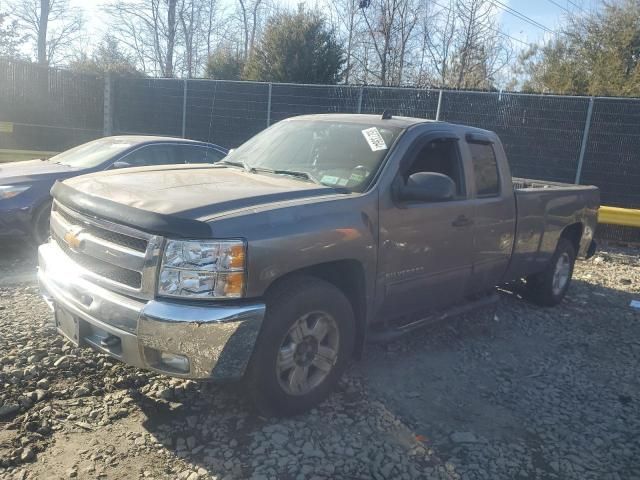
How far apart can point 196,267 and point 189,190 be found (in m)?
0.72

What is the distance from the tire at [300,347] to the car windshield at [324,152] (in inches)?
33.0

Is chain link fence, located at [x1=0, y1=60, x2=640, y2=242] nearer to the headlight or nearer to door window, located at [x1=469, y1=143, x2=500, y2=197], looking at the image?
door window, located at [x1=469, y1=143, x2=500, y2=197]

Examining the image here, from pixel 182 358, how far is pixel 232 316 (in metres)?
0.35

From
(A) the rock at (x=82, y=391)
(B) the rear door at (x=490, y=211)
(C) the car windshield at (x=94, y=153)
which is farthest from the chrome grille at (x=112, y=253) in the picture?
(C) the car windshield at (x=94, y=153)

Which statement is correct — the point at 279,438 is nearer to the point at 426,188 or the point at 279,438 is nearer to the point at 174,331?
the point at 174,331

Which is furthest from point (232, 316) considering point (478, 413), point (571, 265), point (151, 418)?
point (571, 265)

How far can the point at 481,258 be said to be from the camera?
478cm

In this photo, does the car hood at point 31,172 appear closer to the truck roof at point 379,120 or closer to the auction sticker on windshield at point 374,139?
the truck roof at point 379,120

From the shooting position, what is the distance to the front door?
3848 millimetres

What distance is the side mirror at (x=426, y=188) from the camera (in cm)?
379

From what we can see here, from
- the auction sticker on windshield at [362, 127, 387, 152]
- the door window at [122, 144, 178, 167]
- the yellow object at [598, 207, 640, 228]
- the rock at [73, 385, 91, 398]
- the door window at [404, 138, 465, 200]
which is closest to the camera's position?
the rock at [73, 385, 91, 398]

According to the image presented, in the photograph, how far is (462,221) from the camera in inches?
175

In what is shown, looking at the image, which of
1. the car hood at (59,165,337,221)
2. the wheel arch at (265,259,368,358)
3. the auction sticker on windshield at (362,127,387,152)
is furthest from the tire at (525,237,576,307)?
the car hood at (59,165,337,221)

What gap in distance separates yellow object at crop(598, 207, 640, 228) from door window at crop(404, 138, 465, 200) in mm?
6242
